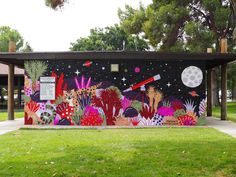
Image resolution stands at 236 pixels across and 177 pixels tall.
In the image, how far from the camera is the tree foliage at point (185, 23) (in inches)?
1264

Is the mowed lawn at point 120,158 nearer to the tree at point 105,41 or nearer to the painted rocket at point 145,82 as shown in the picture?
the painted rocket at point 145,82

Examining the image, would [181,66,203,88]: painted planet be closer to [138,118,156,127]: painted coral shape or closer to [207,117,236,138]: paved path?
[207,117,236,138]: paved path

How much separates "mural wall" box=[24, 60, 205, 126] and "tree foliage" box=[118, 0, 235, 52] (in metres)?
16.2

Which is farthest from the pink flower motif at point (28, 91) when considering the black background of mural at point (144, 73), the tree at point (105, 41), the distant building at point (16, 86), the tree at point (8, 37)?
the tree at point (8, 37)

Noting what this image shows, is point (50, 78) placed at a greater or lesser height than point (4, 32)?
lesser

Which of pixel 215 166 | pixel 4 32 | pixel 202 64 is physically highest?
pixel 4 32

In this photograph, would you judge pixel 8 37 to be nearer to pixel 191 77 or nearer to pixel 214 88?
pixel 214 88

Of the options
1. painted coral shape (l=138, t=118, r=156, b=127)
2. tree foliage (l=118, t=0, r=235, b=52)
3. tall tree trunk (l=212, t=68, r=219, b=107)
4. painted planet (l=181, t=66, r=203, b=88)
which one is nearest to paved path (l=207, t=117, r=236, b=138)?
painted planet (l=181, t=66, r=203, b=88)

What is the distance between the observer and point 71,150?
8.83 meters

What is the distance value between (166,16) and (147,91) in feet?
56.6

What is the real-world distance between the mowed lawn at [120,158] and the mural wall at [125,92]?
5.90 metres

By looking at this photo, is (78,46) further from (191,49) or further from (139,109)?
(139,109)

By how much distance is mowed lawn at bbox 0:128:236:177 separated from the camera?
23.5 ft

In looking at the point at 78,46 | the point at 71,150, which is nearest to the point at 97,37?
the point at 78,46
